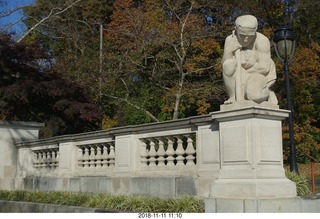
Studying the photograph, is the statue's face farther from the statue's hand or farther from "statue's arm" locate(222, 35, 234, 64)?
"statue's arm" locate(222, 35, 234, 64)

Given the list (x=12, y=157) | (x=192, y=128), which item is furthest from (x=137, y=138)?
(x=12, y=157)

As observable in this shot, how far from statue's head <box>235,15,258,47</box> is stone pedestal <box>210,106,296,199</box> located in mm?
1385

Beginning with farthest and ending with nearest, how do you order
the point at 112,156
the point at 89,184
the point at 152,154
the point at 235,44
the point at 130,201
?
the point at 89,184 → the point at 112,156 → the point at 152,154 → the point at 130,201 → the point at 235,44

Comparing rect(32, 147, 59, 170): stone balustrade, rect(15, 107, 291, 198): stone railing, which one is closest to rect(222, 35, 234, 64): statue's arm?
rect(15, 107, 291, 198): stone railing

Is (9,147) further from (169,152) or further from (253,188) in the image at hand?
(253,188)

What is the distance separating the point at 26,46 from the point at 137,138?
1036 centimetres

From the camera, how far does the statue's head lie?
7.70m

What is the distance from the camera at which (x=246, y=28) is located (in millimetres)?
7707

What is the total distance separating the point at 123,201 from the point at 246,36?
3.78m

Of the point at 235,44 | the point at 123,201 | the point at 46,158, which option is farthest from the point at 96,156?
the point at 235,44

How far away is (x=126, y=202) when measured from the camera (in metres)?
8.24

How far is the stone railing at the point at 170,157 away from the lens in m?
7.14

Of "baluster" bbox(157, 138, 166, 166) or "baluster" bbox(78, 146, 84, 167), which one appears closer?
"baluster" bbox(157, 138, 166, 166)

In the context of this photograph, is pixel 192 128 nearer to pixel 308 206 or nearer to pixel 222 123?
pixel 222 123
